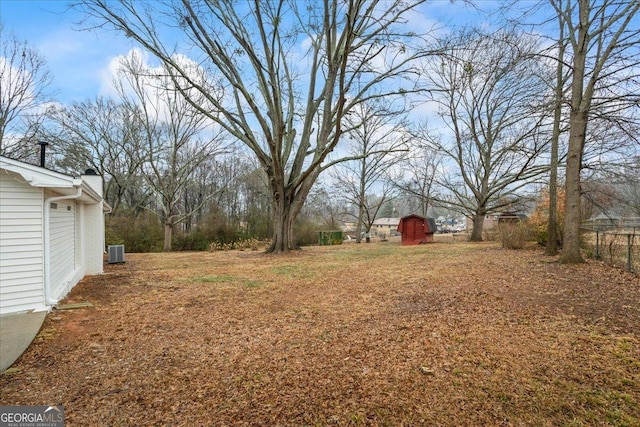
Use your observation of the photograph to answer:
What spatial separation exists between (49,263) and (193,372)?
391cm

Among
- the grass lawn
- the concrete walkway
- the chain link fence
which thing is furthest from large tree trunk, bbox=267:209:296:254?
the chain link fence

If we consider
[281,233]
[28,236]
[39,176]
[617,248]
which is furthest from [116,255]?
[617,248]

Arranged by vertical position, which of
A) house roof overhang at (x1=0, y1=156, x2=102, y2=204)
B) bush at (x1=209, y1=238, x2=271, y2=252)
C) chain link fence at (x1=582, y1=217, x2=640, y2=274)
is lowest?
bush at (x1=209, y1=238, x2=271, y2=252)

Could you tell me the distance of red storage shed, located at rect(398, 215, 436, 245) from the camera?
21.1 meters

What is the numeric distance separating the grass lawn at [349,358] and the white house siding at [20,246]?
0.57 metres

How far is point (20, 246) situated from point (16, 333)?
5.04 feet

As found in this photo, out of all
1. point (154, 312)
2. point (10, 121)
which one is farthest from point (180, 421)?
point (10, 121)

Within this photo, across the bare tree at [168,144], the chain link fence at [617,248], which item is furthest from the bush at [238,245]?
the chain link fence at [617,248]

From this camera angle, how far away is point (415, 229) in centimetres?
2131

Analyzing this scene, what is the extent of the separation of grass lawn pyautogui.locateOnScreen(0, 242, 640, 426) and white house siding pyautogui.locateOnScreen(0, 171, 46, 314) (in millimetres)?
574

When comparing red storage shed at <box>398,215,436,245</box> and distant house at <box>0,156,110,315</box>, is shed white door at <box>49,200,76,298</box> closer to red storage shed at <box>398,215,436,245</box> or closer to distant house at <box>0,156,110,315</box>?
distant house at <box>0,156,110,315</box>

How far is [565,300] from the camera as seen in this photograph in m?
5.08

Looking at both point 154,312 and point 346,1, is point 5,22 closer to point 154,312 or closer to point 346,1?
point 346,1

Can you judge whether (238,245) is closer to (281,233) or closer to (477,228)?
(281,233)
